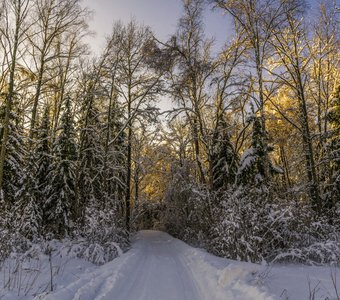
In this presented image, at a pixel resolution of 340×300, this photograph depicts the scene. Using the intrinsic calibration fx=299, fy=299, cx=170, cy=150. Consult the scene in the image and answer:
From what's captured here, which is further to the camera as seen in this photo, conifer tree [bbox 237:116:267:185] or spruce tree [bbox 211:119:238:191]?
spruce tree [bbox 211:119:238:191]

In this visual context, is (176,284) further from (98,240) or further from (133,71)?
(133,71)

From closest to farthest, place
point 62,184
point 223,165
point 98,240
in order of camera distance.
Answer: point 98,240, point 62,184, point 223,165

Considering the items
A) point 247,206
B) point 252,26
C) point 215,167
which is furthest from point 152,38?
point 247,206

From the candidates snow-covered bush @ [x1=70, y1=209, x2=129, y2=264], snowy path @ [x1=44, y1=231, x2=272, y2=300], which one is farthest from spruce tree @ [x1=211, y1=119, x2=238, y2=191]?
snowy path @ [x1=44, y1=231, x2=272, y2=300]

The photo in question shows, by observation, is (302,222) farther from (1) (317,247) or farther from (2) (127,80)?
(2) (127,80)

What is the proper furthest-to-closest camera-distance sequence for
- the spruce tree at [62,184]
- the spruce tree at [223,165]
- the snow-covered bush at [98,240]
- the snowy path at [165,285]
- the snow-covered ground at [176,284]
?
the spruce tree at [223,165] → the spruce tree at [62,184] → the snow-covered bush at [98,240] → the snowy path at [165,285] → the snow-covered ground at [176,284]

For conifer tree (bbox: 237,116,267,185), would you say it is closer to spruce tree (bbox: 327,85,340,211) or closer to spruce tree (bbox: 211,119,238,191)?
spruce tree (bbox: 327,85,340,211)

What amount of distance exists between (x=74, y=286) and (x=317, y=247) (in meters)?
7.56

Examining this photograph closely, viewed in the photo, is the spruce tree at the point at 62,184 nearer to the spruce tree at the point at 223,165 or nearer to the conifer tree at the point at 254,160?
the spruce tree at the point at 223,165

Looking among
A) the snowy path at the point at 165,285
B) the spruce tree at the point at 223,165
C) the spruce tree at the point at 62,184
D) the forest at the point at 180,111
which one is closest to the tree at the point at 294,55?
the forest at the point at 180,111

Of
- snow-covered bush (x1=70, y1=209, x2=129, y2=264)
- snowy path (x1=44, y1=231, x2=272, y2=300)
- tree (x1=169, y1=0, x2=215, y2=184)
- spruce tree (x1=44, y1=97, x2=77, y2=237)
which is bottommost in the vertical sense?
snowy path (x1=44, y1=231, x2=272, y2=300)

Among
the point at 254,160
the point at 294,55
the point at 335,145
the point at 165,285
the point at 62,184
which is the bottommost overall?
the point at 165,285

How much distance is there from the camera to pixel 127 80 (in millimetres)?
20031

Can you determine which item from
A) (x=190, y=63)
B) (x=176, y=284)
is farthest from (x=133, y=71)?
(x=176, y=284)
